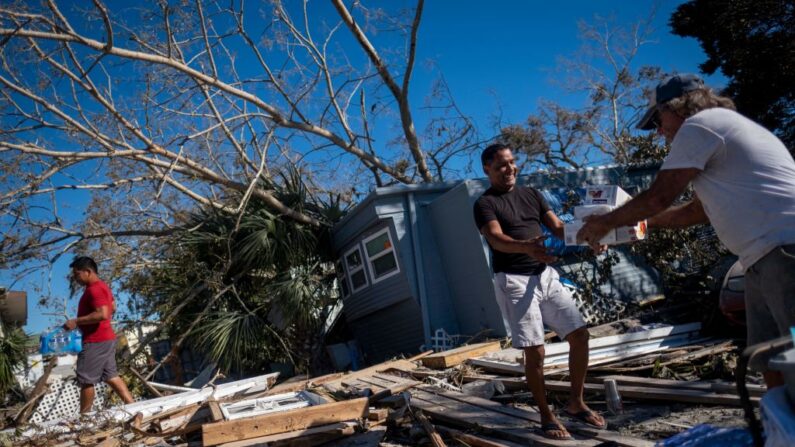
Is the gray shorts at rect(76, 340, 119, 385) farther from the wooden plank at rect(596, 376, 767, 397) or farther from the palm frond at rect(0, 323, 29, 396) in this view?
the wooden plank at rect(596, 376, 767, 397)

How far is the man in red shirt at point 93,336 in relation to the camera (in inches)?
256

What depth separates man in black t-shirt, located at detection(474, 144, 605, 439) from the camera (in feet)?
11.9

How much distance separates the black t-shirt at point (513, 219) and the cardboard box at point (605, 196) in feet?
1.68

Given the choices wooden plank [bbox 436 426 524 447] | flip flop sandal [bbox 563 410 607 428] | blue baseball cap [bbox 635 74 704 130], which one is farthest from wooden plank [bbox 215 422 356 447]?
blue baseball cap [bbox 635 74 704 130]

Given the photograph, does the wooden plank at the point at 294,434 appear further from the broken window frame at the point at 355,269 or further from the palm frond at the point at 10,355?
the palm frond at the point at 10,355

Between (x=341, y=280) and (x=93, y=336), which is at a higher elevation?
(x=341, y=280)

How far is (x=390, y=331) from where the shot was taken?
10828mm

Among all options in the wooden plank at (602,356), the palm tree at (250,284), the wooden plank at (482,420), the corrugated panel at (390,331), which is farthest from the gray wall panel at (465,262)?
the wooden plank at (482,420)

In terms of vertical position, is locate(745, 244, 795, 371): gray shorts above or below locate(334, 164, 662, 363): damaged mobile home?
below

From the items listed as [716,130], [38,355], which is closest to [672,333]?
[716,130]

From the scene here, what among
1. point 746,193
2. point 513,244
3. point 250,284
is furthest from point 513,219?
point 250,284

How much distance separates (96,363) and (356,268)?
5449mm

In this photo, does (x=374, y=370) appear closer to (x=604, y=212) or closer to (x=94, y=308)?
(x=94, y=308)

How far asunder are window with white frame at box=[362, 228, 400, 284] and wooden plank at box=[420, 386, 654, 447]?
4.06m
